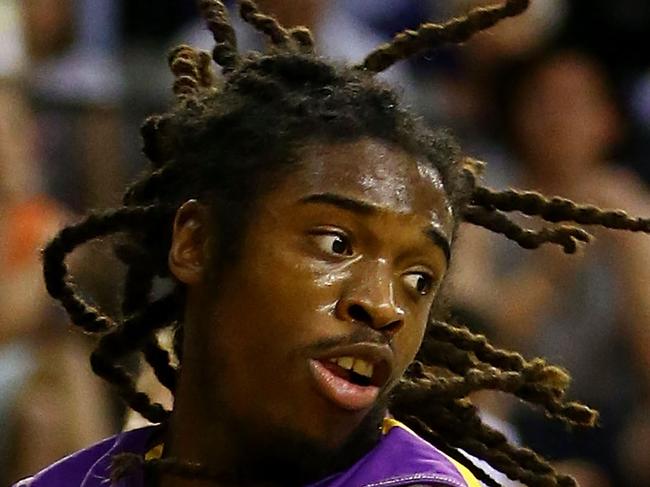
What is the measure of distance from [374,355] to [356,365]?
A: 2 centimetres

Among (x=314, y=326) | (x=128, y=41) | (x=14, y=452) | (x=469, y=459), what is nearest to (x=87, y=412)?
(x=14, y=452)

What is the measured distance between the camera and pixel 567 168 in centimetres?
386

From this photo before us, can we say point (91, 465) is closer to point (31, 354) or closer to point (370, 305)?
point (370, 305)

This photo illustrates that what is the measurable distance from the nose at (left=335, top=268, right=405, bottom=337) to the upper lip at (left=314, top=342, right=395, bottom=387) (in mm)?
20

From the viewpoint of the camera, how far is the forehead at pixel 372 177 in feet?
5.41

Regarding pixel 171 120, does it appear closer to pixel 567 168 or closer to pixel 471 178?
pixel 471 178

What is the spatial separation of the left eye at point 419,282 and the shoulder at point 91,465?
0.41 m

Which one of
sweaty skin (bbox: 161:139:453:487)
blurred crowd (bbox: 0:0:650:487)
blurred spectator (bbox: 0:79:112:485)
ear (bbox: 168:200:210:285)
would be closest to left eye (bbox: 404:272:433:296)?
sweaty skin (bbox: 161:139:453:487)

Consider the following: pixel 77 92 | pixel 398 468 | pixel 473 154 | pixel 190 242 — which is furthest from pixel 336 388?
pixel 77 92

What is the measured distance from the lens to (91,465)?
6.20ft

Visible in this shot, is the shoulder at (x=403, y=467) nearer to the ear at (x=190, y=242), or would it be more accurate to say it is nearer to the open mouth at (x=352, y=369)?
the open mouth at (x=352, y=369)

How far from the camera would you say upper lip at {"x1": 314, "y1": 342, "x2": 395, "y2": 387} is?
1.61 m

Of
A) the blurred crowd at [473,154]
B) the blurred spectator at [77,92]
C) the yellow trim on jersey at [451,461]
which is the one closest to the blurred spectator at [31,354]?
the blurred crowd at [473,154]

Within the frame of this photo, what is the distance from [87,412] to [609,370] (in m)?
1.19
